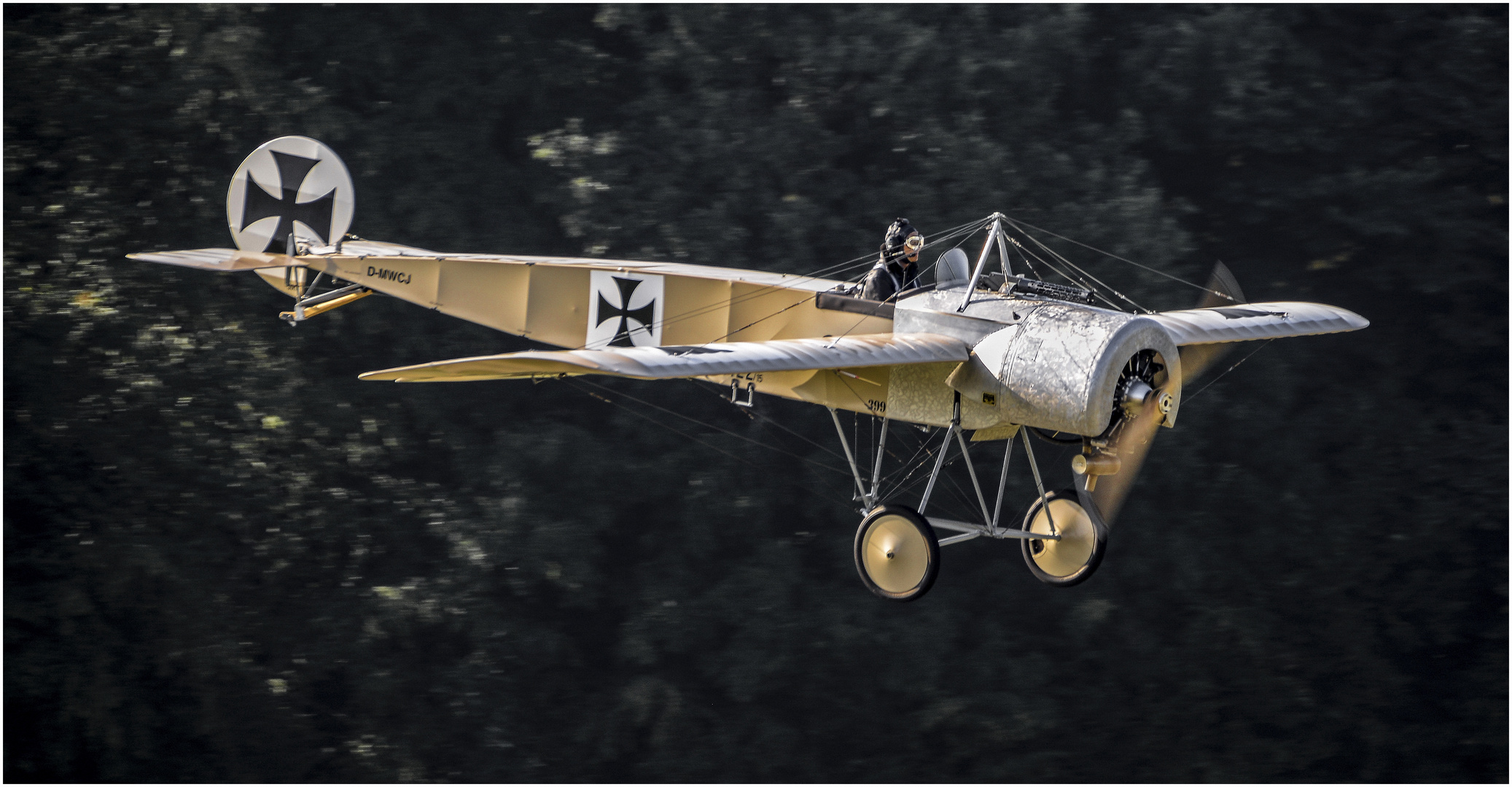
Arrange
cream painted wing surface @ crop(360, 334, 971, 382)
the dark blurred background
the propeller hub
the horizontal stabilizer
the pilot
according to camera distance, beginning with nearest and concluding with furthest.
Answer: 1. cream painted wing surface @ crop(360, 334, 971, 382)
2. the propeller hub
3. the pilot
4. the horizontal stabilizer
5. the dark blurred background

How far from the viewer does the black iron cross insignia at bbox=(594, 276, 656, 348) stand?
1147 centimetres

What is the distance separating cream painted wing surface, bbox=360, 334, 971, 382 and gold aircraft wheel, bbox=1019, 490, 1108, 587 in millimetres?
1386

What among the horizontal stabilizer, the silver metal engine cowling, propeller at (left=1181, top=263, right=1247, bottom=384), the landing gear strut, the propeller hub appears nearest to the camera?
the silver metal engine cowling

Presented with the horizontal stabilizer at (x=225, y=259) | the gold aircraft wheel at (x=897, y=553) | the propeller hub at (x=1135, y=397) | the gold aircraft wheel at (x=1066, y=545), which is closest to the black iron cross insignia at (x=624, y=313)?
the gold aircraft wheel at (x=897, y=553)

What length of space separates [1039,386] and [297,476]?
1045 cm

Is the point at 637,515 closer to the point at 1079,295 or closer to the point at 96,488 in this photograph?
the point at 96,488

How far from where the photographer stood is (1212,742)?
18016 mm

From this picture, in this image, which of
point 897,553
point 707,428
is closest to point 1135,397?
point 897,553

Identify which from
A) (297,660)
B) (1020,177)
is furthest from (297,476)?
(1020,177)

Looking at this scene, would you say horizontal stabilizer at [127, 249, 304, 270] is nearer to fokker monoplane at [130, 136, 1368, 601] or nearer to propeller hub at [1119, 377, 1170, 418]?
fokker monoplane at [130, 136, 1368, 601]

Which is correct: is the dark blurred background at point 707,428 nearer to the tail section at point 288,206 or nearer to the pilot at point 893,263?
the tail section at point 288,206

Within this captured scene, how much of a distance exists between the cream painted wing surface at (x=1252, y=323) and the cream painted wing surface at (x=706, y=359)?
1.89 m

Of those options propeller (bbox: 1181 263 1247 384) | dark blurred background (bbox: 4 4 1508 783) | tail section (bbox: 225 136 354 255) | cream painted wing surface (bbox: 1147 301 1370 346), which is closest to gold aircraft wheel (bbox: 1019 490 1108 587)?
cream painted wing surface (bbox: 1147 301 1370 346)

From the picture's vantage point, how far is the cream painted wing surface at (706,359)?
7.71m
